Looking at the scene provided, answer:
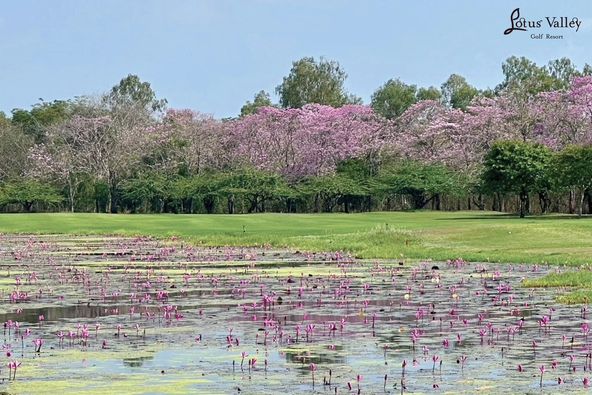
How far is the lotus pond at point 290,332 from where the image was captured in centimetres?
1502

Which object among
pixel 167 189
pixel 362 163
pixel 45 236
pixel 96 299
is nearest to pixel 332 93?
pixel 362 163

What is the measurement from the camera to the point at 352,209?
397ft

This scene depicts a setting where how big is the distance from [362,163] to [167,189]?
69.9ft

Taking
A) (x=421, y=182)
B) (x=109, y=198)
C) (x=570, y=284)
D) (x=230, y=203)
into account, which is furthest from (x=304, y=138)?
(x=570, y=284)

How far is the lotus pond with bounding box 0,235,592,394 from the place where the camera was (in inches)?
591

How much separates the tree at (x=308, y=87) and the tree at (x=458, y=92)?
15168 millimetres

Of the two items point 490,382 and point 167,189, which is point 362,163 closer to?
point 167,189

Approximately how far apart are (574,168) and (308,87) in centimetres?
7812

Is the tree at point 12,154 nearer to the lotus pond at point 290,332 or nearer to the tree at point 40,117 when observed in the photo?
the tree at point 40,117

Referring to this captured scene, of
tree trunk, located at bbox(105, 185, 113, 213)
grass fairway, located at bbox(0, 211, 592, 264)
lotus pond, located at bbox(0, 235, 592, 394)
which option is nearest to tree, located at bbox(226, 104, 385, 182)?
tree trunk, located at bbox(105, 185, 113, 213)

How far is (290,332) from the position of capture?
19.9m

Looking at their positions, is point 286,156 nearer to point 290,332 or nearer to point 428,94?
point 428,94

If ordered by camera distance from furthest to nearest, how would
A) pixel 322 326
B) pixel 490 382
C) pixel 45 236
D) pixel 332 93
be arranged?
pixel 332 93, pixel 45 236, pixel 322 326, pixel 490 382

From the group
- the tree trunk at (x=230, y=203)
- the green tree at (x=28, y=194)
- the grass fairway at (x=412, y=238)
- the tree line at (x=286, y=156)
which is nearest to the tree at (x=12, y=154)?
the tree line at (x=286, y=156)
